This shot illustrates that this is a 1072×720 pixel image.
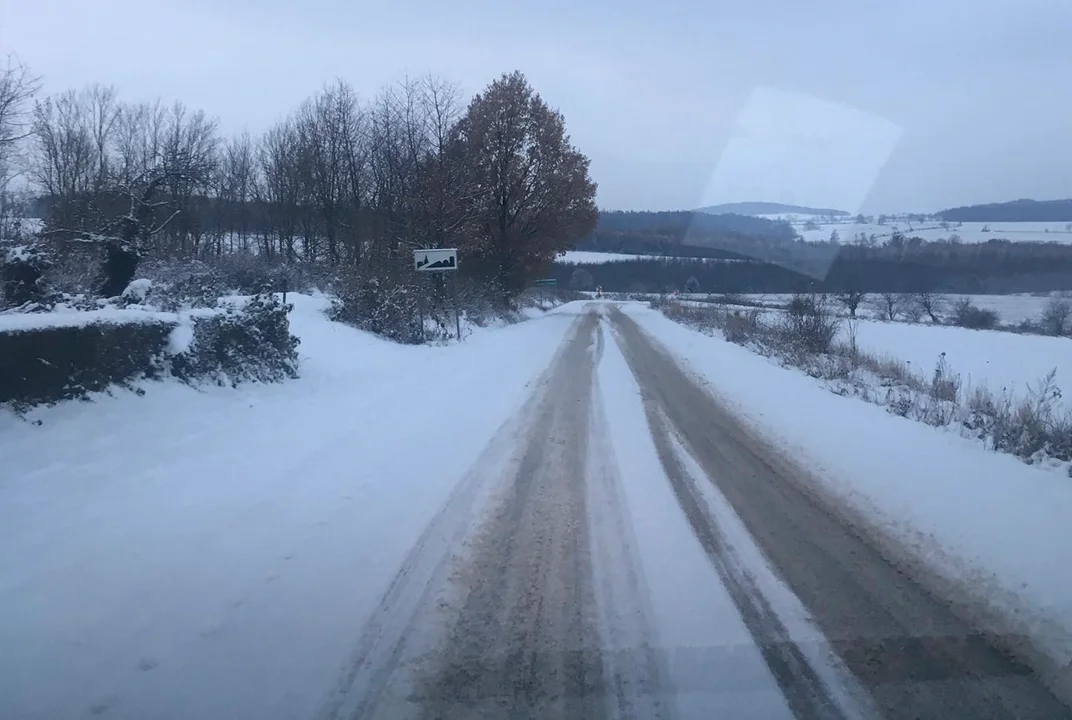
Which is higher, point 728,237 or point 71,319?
point 728,237

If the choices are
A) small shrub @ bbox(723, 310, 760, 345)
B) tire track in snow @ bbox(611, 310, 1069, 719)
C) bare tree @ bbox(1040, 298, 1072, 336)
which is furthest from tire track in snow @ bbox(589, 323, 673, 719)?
bare tree @ bbox(1040, 298, 1072, 336)

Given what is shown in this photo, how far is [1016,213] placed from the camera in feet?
147

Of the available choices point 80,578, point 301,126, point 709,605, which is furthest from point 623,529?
point 301,126

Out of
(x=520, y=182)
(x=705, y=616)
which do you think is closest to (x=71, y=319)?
(x=705, y=616)

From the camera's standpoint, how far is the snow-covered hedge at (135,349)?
942cm

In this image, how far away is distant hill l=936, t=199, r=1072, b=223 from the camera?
38838 millimetres

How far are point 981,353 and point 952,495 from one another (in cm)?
2280

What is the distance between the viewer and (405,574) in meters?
6.64

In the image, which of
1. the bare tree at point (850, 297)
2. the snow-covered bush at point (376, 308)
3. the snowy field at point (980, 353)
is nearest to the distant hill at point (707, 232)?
the bare tree at point (850, 297)

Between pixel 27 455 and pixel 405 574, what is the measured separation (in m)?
4.60

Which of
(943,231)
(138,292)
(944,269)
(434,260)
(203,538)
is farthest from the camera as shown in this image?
(943,231)

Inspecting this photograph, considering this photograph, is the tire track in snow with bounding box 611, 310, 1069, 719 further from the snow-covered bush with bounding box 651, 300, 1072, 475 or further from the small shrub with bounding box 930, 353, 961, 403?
the small shrub with bounding box 930, 353, 961, 403

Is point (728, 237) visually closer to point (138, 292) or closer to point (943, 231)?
point (943, 231)

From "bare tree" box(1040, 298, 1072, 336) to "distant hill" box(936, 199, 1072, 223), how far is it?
3.76m
